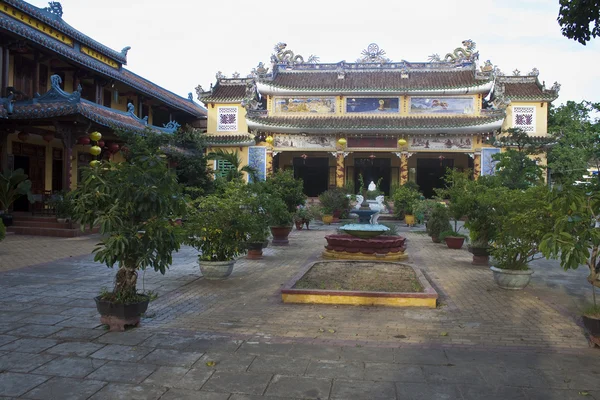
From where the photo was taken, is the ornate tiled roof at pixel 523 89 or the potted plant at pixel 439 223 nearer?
the potted plant at pixel 439 223

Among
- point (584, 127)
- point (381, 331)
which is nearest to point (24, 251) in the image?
point (381, 331)

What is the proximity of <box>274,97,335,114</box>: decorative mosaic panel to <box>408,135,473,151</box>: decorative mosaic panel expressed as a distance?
5395 millimetres

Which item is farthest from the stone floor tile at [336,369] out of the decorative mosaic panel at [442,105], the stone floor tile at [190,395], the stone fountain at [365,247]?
the decorative mosaic panel at [442,105]

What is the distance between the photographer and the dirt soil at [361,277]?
7.48m

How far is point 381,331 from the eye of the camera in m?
5.44

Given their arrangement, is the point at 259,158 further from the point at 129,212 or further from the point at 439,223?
the point at 129,212

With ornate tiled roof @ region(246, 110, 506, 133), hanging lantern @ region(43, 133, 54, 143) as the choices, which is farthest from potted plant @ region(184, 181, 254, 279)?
ornate tiled roof @ region(246, 110, 506, 133)

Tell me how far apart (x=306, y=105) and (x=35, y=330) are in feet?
79.1

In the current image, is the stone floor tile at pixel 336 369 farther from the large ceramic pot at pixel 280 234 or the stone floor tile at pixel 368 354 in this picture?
the large ceramic pot at pixel 280 234

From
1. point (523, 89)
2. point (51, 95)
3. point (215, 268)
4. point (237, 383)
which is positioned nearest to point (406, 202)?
point (523, 89)

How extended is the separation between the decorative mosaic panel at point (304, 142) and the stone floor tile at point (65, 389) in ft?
79.6

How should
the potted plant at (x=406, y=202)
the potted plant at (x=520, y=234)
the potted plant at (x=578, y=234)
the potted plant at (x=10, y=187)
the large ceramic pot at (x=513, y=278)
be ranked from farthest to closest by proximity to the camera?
1. the potted plant at (x=406, y=202)
2. the potted plant at (x=10, y=187)
3. the large ceramic pot at (x=513, y=278)
4. the potted plant at (x=520, y=234)
5. the potted plant at (x=578, y=234)

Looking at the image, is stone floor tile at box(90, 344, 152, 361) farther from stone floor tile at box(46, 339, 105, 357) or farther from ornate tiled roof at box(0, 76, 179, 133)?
ornate tiled roof at box(0, 76, 179, 133)

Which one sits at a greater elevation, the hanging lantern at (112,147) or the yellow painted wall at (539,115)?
the yellow painted wall at (539,115)
